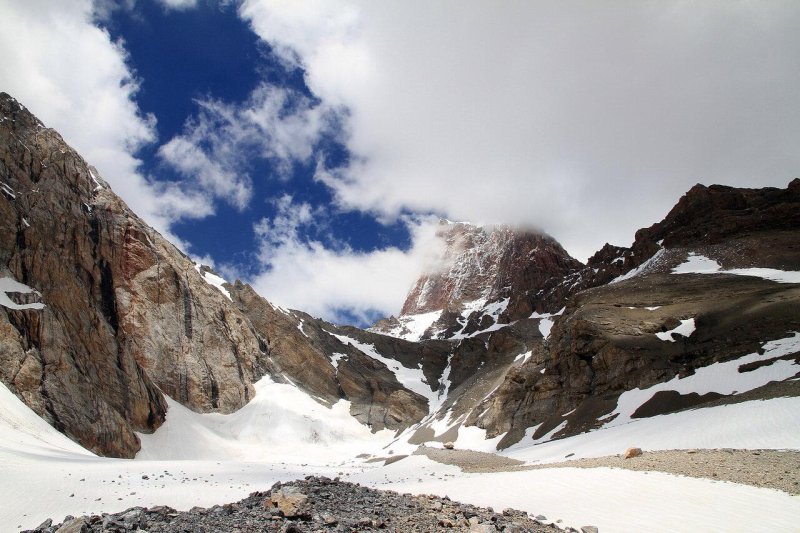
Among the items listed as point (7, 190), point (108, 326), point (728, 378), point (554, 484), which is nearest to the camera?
point (554, 484)

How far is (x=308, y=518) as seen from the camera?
37.1ft

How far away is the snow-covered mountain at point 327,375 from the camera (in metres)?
20.7

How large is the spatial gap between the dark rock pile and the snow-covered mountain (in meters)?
2.36

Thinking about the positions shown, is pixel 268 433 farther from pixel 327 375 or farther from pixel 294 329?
pixel 294 329

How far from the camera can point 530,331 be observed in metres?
118

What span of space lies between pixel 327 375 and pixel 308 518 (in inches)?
3762

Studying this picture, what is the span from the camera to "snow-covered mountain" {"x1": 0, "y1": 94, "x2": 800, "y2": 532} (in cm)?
2074

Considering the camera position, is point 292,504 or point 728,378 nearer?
point 292,504

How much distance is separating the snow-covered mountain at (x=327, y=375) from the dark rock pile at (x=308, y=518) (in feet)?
7.75

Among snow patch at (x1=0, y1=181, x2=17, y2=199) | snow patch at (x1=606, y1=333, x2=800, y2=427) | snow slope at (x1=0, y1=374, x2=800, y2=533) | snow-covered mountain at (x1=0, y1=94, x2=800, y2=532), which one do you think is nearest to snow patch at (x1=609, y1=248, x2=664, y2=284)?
snow-covered mountain at (x1=0, y1=94, x2=800, y2=532)

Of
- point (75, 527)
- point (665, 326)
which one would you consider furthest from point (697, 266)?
point (75, 527)

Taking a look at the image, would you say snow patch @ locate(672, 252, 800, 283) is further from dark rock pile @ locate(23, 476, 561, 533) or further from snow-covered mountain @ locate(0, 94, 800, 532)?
dark rock pile @ locate(23, 476, 561, 533)

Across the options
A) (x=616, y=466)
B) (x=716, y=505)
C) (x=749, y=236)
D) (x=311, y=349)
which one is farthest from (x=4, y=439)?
(x=749, y=236)

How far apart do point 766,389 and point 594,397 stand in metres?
19.6
